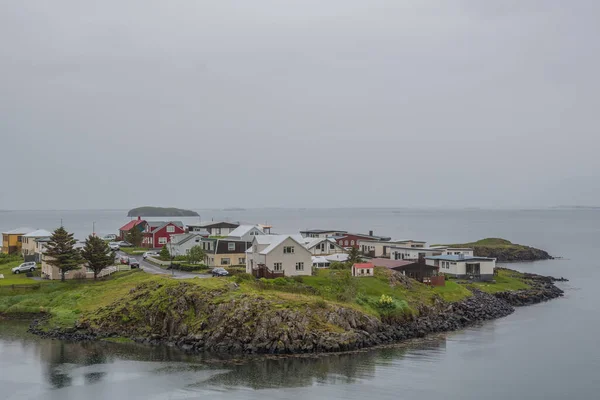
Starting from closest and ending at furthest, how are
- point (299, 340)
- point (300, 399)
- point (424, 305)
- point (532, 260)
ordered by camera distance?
point (300, 399)
point (299, 340)
point (424, 305)
point (532, 260)

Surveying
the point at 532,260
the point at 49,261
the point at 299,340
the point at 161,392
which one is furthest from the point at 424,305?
the point at 532,260

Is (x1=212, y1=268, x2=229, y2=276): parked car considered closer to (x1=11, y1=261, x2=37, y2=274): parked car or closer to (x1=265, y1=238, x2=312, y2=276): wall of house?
(x1=265, y1=238, x2=312, y2=276): wall of house

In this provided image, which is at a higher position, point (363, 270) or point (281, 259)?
point (281, 259)

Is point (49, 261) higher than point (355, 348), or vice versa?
point (49, 261)

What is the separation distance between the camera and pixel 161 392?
1431 inches

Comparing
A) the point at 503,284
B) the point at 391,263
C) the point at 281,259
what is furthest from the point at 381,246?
the point at 281,259

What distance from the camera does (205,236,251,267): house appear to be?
7306 centimetres

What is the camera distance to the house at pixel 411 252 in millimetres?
82312

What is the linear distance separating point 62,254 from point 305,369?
3633 centimetres

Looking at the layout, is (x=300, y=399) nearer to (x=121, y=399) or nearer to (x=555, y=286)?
(x=121, y=399)

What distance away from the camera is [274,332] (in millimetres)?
45156

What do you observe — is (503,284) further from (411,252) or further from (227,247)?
(227,247)

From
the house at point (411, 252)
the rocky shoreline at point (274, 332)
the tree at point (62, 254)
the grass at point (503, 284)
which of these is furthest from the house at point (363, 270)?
the tree at point (62, 254)

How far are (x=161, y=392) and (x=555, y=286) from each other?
66.8 meters
